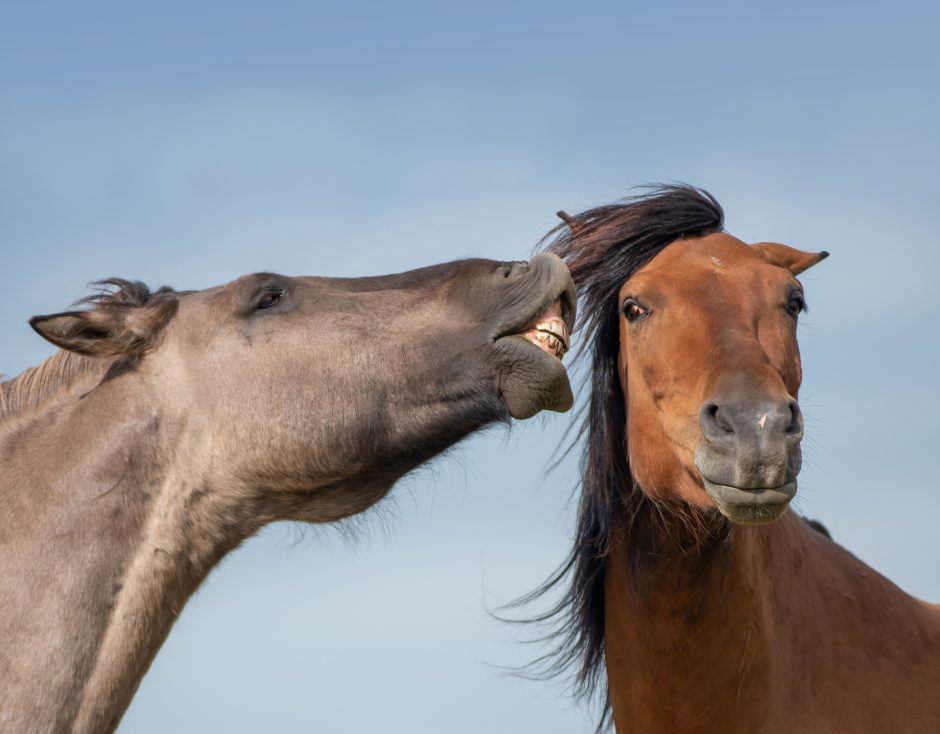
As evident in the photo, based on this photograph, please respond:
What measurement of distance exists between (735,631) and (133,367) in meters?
2.88

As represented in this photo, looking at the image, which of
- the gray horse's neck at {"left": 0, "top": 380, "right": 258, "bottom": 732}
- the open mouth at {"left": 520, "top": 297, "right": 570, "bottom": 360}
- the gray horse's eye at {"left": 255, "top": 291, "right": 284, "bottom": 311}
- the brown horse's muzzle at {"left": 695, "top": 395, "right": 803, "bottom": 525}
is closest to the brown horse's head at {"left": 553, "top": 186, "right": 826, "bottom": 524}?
the brown horse's muzzle at {"left": 695, "top": 395, "right": 803, "bottom": 525}

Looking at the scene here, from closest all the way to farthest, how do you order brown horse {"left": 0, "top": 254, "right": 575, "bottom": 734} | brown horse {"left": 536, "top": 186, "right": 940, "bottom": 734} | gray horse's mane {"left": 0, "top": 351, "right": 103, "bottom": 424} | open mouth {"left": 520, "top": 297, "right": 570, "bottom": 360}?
brown horse {"left": 0, "top": 254, "right": 575, "bottom": 734} < open mouth {"left": 520, "top": 297, "right": 570, "bottom": 360} < gray horse's mane {"left": 0, "top": 351, "right": 103, "bottom": 424} < brown horse {"left": 536, "top": 186, "right": 940, "bottom": 734}

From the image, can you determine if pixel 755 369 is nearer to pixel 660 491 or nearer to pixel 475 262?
pixel 660 491

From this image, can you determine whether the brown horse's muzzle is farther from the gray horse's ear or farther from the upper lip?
the gray horse's ear

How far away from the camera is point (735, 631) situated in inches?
250

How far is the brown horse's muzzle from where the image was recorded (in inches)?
225

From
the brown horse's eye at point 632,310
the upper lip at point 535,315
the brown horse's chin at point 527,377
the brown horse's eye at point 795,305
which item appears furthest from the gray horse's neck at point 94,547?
the brown horse's eye at point 795,305

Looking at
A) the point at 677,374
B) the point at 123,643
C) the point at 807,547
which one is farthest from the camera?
the point at 807,547

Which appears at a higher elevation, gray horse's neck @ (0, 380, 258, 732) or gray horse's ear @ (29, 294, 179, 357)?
gray horse's ear @ (29, 294, 179, 357)

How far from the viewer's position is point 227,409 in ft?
18.7

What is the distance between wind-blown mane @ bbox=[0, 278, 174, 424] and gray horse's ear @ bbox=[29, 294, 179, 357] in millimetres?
11

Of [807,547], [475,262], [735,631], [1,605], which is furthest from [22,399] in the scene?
[807,547]

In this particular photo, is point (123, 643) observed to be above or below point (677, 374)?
below

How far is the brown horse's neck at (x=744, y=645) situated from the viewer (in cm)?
634
